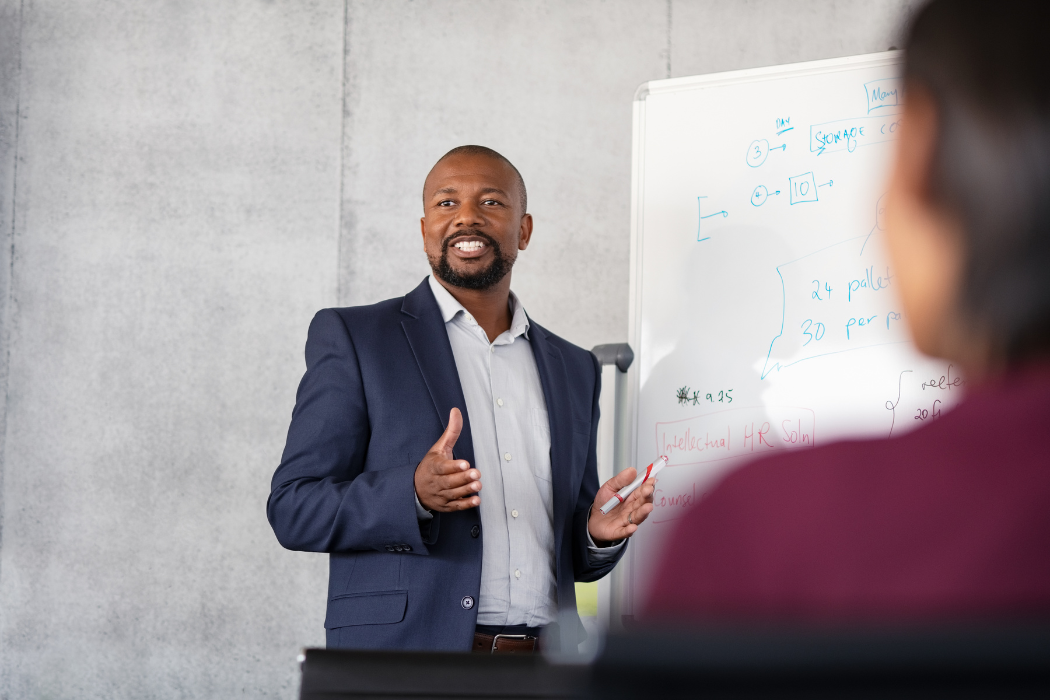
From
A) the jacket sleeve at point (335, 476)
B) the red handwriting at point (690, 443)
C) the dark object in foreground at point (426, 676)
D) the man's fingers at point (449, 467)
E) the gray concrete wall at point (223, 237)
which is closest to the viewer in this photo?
the dark object in foreground at point (426, 676)

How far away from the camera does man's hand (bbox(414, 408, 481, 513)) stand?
1576mm

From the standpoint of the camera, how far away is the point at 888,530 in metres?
0.40

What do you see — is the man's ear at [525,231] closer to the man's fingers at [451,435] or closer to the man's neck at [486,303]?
the man's neck at [486,303]

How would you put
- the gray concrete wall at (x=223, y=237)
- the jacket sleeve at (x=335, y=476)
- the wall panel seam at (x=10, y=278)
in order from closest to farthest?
the jacket sleeve at (x=335, y=476) → the gray concrete wall at (x=223, y=237) → the wall panel seam at (x=10, y=278)

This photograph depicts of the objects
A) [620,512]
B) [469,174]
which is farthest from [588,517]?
[469,174]

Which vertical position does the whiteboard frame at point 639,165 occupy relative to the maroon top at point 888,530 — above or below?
above

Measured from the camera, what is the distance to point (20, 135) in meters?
3.60

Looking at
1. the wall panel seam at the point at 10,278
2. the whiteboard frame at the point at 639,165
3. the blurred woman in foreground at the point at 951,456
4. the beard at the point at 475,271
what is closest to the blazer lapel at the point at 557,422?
the beard at the point at 475,271

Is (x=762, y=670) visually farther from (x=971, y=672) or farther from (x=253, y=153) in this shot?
(x=253, y=153)

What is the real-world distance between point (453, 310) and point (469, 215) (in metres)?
0.23

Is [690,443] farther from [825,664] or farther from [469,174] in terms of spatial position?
[825,664]

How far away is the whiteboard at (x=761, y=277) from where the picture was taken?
2.12 meters

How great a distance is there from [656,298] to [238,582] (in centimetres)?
195

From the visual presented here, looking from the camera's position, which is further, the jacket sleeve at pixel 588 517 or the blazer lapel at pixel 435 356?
the jacket sleeve at pixel 588 517
